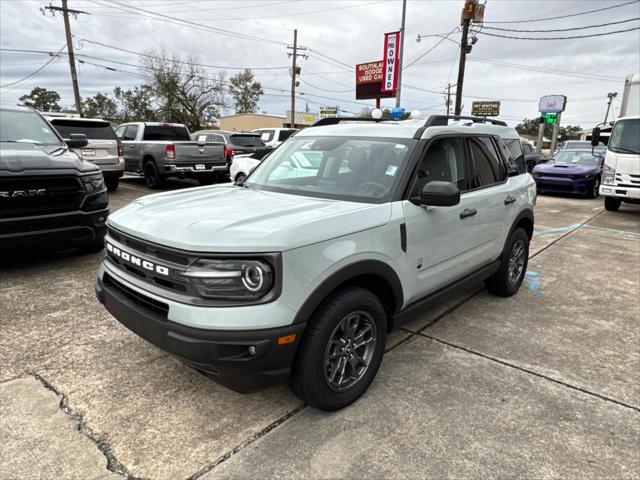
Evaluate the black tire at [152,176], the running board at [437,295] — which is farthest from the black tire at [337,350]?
the black tire at [152,176]

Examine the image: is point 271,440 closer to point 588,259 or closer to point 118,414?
point 118,414

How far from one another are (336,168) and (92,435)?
236 cm

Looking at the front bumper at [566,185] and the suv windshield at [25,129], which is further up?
the suv windshield at [25,129]

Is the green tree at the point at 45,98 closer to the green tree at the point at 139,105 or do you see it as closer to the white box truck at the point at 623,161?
the green tree at the point at 139,105

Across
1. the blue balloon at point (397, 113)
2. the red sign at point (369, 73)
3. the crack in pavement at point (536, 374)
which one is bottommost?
the crack in pavement at point (536, 374)

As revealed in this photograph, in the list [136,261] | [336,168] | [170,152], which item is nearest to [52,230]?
[136,261]

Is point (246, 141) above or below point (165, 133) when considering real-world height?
below

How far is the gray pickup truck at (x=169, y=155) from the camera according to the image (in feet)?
36.2

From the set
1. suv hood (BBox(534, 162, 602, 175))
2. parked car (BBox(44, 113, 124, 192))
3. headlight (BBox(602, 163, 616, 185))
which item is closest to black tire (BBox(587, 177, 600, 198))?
suv hood (BBox(534, 162, 602, 175))

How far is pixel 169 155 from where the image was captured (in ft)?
35.9

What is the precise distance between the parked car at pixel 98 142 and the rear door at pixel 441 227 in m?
9.11

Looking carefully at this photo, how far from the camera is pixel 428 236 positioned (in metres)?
3.05

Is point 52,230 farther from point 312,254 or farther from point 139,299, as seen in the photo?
point 312,254

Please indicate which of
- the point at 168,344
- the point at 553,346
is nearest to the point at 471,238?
the point at 553,346
